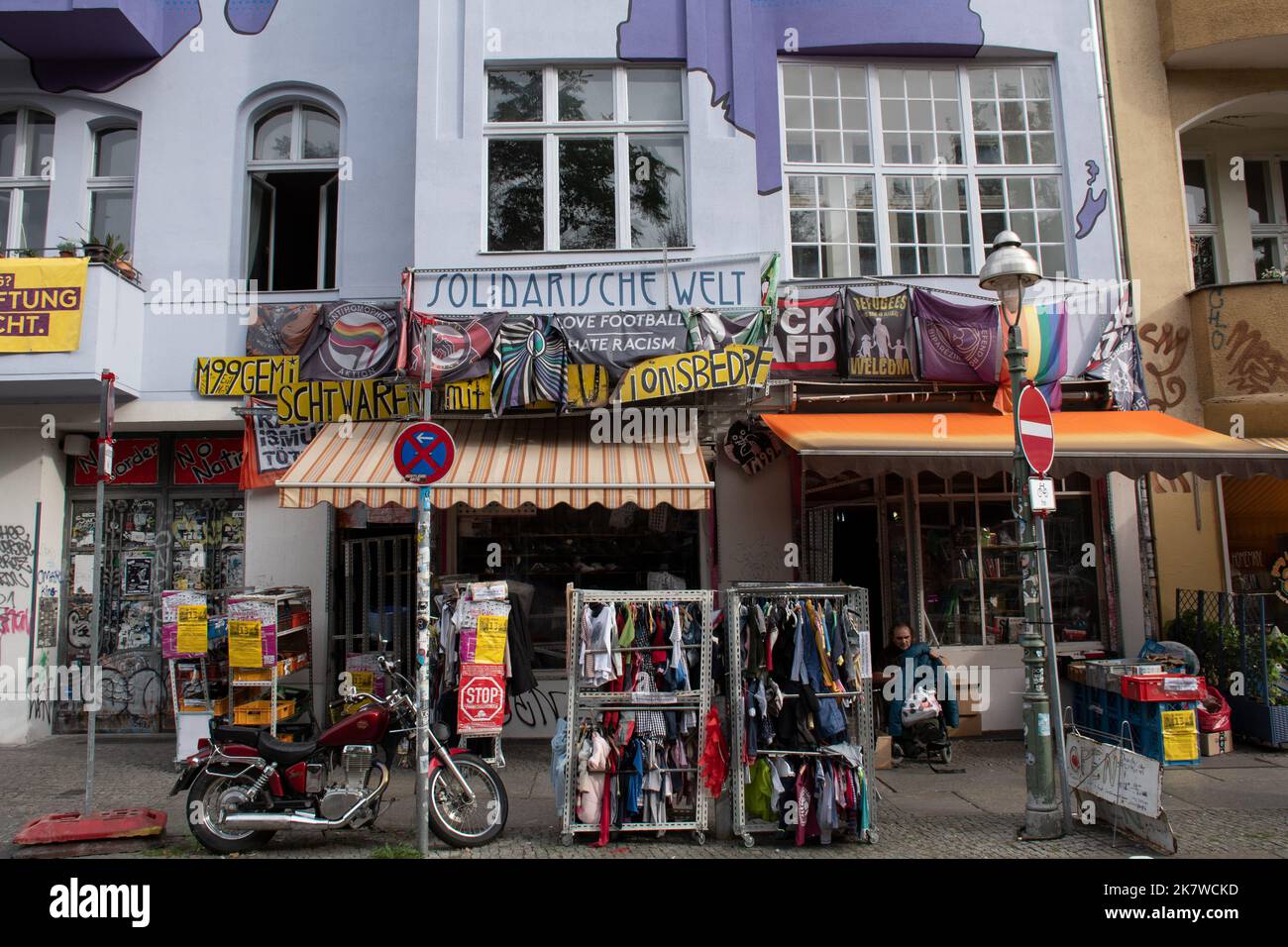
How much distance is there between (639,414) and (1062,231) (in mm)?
5943

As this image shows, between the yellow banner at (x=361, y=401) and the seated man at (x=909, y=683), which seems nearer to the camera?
the seated man at (x=909, y=683)

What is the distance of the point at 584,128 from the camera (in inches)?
412

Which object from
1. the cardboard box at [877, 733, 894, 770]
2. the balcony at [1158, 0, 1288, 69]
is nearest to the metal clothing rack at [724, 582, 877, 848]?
the cardboard box at [877, 733, 894, 770]

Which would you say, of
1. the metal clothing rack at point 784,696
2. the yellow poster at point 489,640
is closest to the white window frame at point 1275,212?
the metal clothing rack at point 784,696

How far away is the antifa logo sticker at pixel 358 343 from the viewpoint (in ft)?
31.6

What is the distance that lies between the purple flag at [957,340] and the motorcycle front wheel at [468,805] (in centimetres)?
637

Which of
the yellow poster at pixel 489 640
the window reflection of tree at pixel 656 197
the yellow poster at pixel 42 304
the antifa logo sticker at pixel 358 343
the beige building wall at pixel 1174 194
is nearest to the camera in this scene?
the yellow poster at pixel 489 640

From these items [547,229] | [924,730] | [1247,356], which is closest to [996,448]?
[924,730]

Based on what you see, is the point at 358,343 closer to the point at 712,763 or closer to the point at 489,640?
the point at 489,640

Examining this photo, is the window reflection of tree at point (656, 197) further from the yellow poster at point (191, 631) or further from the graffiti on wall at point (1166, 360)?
the yellow poster at point (191, 631)

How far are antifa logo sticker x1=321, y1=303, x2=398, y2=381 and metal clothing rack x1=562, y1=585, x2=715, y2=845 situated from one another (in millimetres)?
4017

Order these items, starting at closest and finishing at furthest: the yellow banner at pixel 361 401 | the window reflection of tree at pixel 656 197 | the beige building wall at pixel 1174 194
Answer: the yellow banner at pixel 361 401 < the window reflection of tree at pixel 656 197 < the beige building wall at pixel 1174 194

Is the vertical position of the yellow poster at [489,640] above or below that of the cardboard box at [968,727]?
above

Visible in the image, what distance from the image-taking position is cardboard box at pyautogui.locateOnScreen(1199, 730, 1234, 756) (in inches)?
374
